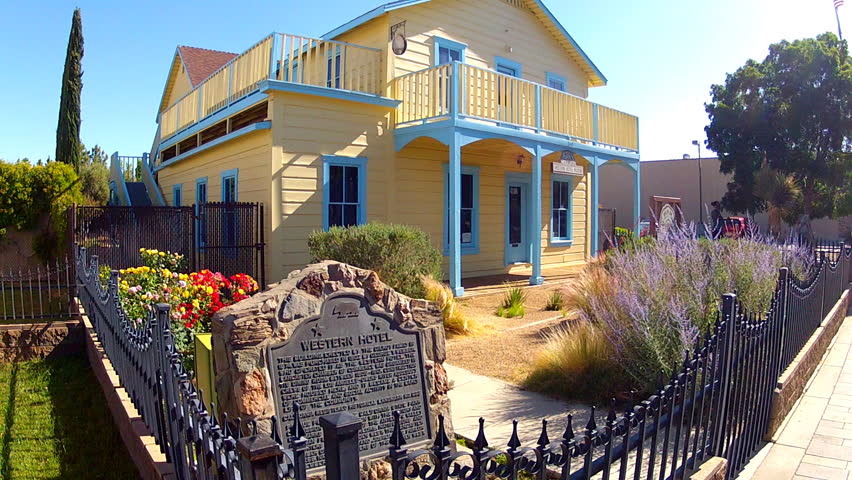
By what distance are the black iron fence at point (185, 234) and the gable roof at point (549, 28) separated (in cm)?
499

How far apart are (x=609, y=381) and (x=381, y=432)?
2648 mm

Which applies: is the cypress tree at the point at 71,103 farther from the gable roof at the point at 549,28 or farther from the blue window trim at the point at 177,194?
the gable roof at the point at 549,28

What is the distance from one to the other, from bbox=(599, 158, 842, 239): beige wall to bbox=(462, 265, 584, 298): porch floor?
2379 cm

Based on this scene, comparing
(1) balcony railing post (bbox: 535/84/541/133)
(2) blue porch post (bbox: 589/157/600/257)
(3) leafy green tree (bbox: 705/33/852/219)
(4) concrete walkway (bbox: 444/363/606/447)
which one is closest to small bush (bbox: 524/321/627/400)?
(4) concrete walkway (bbox: 444/363/606/447)

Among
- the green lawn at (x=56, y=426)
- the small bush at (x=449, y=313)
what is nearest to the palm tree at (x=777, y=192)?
the small bush at (x=449, y=313)

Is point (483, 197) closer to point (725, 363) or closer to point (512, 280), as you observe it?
point (512, 280)

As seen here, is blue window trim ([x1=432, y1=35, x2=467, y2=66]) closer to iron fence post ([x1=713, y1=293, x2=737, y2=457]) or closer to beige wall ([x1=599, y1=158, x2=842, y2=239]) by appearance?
iron fence post ([x1=713, y1=293, x2=737, y2=457])

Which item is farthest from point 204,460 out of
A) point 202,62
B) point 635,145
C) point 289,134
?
point 202,62

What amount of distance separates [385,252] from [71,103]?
16304 mm

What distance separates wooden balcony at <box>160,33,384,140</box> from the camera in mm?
10859

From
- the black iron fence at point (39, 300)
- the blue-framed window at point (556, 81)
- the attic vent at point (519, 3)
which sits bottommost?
the black iron fence at point (39, 300)

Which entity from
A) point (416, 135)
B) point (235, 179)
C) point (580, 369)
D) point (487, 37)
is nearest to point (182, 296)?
point (580, 369)

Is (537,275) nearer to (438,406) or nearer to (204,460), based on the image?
(438,406)

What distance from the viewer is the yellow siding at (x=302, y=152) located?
10.7m
